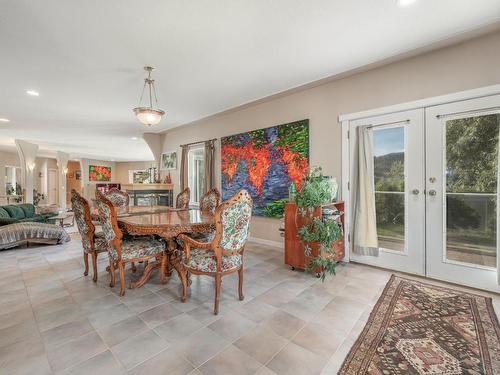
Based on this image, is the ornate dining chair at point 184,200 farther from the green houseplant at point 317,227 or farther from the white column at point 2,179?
the white column at point 2,179

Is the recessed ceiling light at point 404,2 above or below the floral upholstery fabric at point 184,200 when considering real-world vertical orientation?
above

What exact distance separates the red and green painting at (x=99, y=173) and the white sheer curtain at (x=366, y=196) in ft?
44.8

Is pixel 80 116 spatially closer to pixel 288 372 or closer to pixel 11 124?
pixel 11 124

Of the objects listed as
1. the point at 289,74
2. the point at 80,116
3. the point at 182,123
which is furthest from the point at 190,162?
the point at 289,74

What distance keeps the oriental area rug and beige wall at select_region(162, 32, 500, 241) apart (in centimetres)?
175

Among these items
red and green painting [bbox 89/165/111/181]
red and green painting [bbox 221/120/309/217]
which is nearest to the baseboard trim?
red and green painting [bbox 221/120/309/217]

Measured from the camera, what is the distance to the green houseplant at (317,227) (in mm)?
2650

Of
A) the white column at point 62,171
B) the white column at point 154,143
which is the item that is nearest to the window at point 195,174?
the white column at point 154,143

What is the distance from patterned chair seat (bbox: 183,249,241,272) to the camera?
6.82ft

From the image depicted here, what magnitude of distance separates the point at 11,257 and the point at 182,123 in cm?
395

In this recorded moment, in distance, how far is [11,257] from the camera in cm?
368

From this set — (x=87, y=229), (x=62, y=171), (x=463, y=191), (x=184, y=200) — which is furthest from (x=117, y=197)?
(x=62, y=171)

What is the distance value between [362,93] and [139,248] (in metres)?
3.32

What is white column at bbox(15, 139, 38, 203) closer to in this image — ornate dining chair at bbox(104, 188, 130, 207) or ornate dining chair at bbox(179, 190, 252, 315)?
ornate dining chair at bbox(104, 188, 130, 207)
